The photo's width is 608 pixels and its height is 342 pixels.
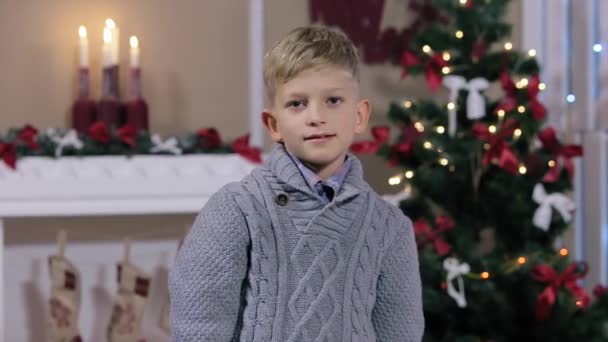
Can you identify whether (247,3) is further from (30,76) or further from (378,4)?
(30,76)

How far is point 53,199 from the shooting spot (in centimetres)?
331

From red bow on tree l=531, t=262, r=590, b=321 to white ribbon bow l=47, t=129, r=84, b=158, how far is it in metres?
1.61

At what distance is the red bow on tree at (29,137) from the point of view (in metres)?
3.35

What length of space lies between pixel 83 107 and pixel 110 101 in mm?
102

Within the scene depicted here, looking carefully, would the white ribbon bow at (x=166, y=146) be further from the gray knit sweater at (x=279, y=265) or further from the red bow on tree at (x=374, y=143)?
the gray knit sweater at (x=279, y=265)

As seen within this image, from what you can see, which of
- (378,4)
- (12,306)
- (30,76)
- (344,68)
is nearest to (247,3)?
(378,4)

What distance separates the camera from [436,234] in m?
3.49

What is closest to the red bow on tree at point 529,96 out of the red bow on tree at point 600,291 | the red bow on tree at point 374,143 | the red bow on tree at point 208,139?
the red bow on tree at point 374,143

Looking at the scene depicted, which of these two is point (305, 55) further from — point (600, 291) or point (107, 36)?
point (600, 291)

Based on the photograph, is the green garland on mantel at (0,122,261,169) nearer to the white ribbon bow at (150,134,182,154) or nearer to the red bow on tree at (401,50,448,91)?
the white ribbon bow at (150,134,182,154)

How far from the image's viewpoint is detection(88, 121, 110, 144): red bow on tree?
3410 mm

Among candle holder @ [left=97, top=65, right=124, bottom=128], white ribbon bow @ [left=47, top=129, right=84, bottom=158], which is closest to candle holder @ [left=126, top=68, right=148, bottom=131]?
candle holder @ [left=97, top=65, right=124, bottom=128]

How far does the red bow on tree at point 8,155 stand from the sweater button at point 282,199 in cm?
203

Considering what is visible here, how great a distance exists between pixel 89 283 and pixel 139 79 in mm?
846
